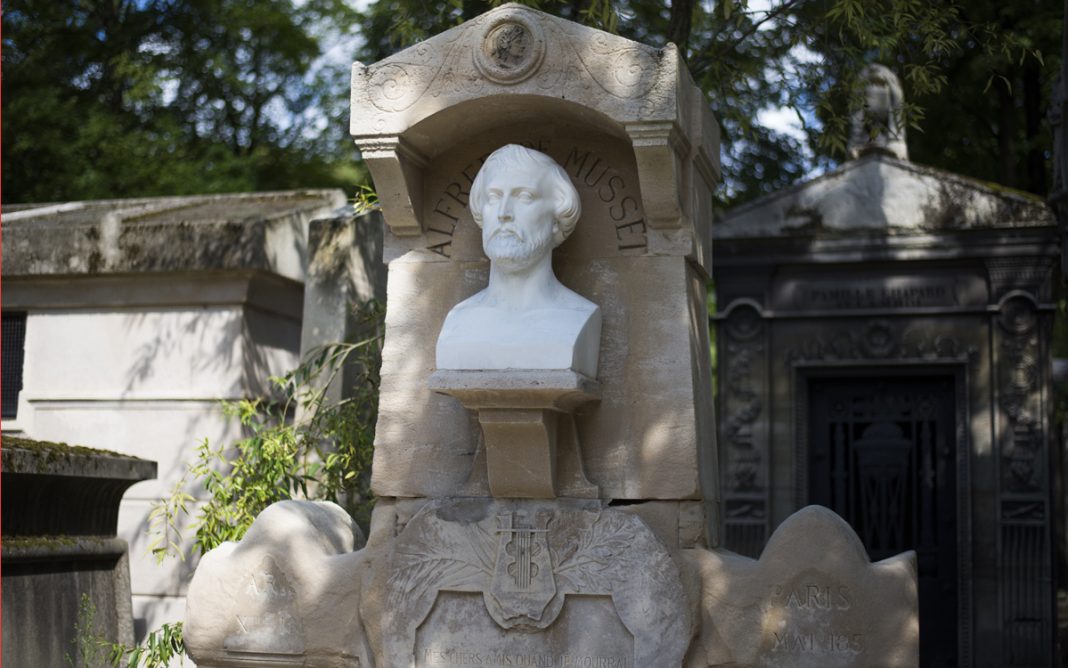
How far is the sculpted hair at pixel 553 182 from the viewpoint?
5.10m

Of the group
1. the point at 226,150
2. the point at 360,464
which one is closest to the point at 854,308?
the point at 360,464

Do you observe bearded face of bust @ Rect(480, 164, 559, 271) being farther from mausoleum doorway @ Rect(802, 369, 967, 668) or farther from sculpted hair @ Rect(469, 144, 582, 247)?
mausoleum doorway @ Rect(802, 369, 967, 668)

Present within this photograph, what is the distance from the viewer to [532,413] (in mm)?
4852

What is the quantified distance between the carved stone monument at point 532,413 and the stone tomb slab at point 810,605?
12mm

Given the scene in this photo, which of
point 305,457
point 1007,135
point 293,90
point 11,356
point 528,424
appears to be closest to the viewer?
point 528,424

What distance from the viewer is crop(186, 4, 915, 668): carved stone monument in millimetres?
4867

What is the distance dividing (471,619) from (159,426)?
3619 millimetres

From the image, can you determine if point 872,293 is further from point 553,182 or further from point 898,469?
point 553,182

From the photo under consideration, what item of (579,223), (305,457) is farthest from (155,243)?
(579,223)

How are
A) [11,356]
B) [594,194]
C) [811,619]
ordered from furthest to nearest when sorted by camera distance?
1. [11,356]
2. [594,194]
3. [811,619]

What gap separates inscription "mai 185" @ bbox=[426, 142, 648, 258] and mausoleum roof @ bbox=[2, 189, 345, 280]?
2.62 m

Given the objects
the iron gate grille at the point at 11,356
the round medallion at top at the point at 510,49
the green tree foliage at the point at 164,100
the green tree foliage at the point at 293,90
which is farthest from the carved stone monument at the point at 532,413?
the green tree foliage at the point at 164,100

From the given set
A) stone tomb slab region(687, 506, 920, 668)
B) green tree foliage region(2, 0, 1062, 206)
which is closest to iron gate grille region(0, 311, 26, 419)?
green tree foliage region(2, 0, 1062, 206)

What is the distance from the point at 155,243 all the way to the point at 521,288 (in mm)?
3612
